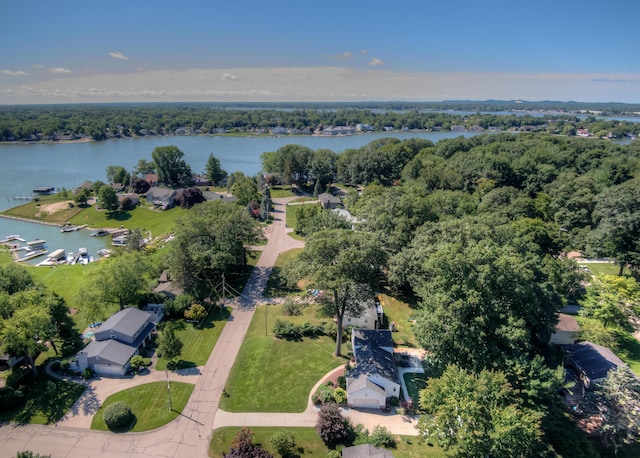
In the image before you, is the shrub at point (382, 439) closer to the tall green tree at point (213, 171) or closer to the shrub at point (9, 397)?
the shrub at point (9, 397)

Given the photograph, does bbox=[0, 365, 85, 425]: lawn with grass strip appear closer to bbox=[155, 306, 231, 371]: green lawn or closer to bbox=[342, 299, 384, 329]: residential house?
bbox=[155, 306, 231, 371]: green lawn

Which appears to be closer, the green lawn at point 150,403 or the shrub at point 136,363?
the green lawn at point 150,403

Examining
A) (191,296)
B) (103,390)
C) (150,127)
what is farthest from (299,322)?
(150,127)

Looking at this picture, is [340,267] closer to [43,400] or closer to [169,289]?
[169,289]

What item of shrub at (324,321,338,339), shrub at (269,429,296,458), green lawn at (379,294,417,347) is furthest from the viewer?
shrub at (324,321,338,339)

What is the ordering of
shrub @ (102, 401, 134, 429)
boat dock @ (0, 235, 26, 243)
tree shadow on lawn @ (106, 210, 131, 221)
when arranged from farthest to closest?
tree shadow on lawn @ (106, 210, 131, 221)
boat dock @ (0, 235, 26, 243)
shrub @ (102, 401, 134, 429)

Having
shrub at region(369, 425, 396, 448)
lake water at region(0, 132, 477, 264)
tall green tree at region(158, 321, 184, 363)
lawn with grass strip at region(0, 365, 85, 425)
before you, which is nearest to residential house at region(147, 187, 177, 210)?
lake water at region(0, 132, 477, 264)

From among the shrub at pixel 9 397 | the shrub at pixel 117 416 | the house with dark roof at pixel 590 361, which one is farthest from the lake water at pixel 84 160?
the house with dark roof at pixel 590 361

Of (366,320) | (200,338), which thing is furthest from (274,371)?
(366,320)
